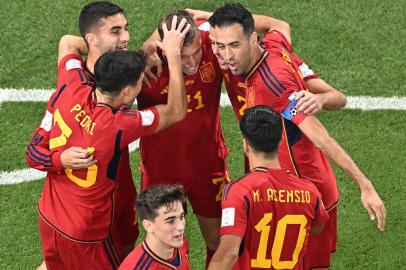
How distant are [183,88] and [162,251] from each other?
51.9 inches

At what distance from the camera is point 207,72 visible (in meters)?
7.73

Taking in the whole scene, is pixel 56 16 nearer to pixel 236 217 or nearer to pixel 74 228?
pixel 74 228

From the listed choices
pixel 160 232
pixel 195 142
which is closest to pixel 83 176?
pixel 160 232

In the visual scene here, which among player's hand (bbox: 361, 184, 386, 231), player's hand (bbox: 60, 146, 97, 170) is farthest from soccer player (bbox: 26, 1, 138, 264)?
player's hand (bbox: 361, 184, 386, 231)

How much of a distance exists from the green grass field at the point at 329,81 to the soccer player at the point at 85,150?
3.63 ft

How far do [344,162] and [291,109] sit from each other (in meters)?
0.51

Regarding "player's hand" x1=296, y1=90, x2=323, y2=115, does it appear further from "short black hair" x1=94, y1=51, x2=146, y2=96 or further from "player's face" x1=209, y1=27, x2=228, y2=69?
"short black hair" x1=94, y1=51, x2=146, y2=96

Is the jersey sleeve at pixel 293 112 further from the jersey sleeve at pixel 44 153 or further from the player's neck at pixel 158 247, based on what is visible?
the jersey sleeve at pixel 44 153

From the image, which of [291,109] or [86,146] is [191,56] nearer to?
[291,109]

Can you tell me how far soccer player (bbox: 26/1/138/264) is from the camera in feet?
23.5

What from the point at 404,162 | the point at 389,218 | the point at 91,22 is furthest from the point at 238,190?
the point at 404,162

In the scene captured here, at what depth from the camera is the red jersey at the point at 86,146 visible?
277 inches

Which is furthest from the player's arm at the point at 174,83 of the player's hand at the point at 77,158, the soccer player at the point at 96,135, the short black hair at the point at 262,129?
the short black hair at the point at 262,129

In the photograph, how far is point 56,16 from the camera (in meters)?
11.5
